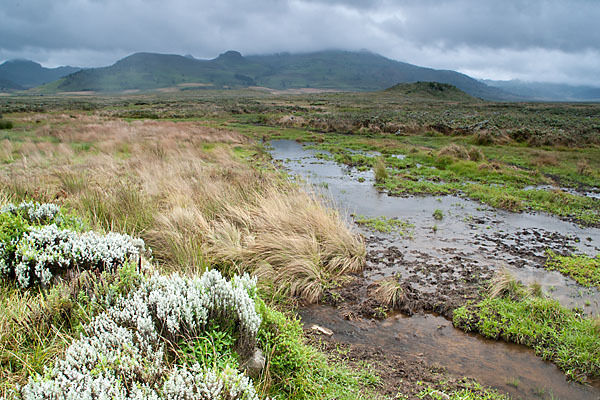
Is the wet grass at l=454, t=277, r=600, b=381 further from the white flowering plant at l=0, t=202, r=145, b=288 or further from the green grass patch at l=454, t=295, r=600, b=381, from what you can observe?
the white flowering plant at l=0, t=202, r=145, b=288

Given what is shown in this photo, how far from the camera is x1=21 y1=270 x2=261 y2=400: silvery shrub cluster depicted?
2.48 metres

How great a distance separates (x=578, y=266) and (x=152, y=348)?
8.02 metres

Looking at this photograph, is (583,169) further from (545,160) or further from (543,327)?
(543,327)

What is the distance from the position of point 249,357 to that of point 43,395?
1818 millimetres

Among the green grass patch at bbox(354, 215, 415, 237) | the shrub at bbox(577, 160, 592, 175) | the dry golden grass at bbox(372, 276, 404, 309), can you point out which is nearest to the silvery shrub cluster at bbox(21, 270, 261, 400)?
the dry golden grass at bbox(372, 276, 404, 309)

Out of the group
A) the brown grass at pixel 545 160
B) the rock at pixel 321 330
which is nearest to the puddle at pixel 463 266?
the rock at pixel 321 330

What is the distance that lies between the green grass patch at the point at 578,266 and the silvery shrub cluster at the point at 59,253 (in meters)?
7.88

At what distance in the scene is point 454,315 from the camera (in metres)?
5.40

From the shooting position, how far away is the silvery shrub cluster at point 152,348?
2.48m

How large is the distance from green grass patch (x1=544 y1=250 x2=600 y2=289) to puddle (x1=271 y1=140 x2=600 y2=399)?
21 cm

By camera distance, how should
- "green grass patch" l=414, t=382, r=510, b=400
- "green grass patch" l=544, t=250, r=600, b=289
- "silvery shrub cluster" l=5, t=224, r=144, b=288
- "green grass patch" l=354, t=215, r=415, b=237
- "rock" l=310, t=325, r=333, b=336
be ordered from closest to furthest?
"green grass patch" l=414, t=382, r=510, b=400 < "silvery shrub cluster" l=5, t=224, r=144, b=288 < "rock" l=310, t=325, r=333, b=336 < "green grass patch" l=544, t=250, r=600, b=289 < "green grass patch" l=354, t=215, r=415, b=237

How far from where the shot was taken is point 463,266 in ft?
23.2

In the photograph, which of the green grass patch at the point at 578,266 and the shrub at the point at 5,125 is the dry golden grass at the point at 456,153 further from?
the shrub at the point at 5,125

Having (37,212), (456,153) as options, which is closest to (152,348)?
(37,212)
